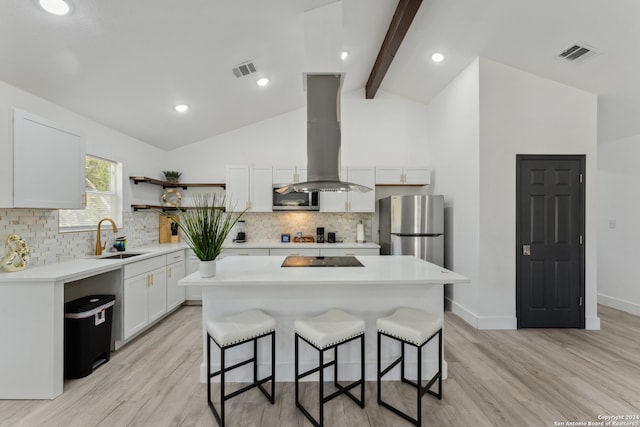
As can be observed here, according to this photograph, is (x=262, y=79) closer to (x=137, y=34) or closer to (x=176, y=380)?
(x=137, y=34)

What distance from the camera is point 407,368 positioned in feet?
7.64

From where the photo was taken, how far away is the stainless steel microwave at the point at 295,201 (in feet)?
14.6

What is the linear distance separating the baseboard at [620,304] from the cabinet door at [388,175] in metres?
3.37

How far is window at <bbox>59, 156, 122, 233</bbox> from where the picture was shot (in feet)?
10.1

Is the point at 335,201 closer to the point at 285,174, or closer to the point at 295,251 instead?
the point at 285,174

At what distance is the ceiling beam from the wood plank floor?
131 inches

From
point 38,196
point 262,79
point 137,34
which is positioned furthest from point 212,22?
point 38,196

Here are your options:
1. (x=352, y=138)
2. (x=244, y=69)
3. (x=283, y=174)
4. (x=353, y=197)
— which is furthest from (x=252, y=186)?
(x=352, y=138)

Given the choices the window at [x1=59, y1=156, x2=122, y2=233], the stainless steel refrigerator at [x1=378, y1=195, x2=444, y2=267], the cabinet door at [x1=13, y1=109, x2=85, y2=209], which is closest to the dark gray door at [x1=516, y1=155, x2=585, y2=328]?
the stainless steel refrigerator at [x1=378, y1=195, x2=444, y2=267]

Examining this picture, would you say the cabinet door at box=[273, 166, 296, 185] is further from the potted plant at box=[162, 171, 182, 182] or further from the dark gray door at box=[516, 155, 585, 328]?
the dark gray door at box=[516, 155, 585, 328]

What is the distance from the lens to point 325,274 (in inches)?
88.7

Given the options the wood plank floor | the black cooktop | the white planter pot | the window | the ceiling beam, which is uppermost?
the ceiling beam

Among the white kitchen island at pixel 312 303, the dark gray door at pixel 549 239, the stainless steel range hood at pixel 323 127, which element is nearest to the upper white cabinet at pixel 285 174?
the stainless steel range hood at pixel 323 127

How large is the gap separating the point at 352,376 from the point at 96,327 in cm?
225
